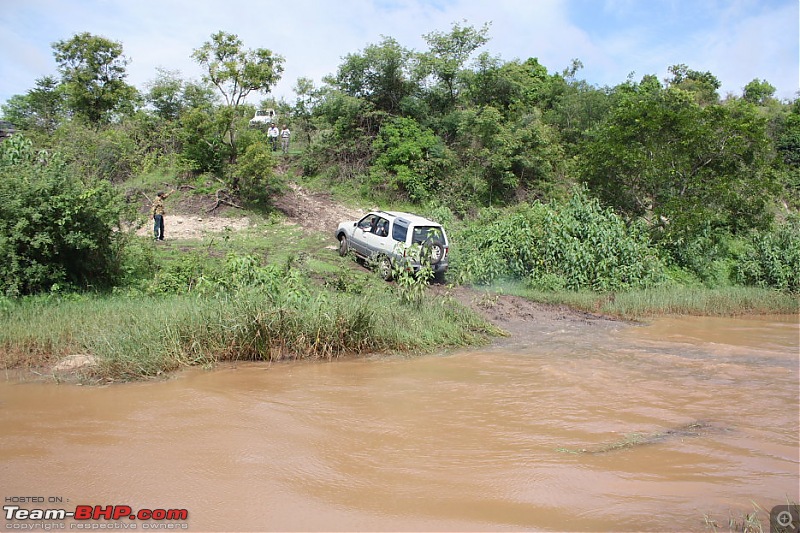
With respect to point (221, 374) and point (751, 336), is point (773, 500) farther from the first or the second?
point (751, 336)

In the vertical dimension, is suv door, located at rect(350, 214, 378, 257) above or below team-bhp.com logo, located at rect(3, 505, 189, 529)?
above

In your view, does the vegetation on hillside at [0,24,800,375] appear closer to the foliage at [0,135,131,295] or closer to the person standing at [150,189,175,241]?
the foliage at [0,135,131,295]

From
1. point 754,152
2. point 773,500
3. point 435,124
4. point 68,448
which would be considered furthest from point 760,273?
point 68,448

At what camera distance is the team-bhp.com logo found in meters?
4.83

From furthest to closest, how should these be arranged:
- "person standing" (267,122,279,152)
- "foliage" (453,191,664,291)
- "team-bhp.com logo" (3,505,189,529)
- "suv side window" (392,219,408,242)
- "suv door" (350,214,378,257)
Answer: "person standing" (267,122,279,152), "foliage" (453,191,664,291), "suv door" (350,214,378,257), "suv side window" (392,219,408,242), "team-bhp.com logo" (3,505,189,529)

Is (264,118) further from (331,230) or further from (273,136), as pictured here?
(331,230)

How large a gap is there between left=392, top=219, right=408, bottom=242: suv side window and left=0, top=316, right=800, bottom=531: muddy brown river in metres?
5.30

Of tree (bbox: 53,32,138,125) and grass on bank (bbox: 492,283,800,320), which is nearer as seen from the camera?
grass on bank (bbox: 492,283,800,320)

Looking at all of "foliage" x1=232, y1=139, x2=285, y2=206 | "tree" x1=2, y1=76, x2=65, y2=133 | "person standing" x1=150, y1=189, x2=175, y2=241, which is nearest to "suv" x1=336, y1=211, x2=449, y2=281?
"person standing" x1=150, y1=189, x2=175, y2=241

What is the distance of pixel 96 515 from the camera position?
16.3 feet

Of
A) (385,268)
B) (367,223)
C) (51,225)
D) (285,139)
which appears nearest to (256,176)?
(367,223)

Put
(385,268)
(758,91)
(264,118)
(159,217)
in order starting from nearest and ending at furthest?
(385,268) < (159,217) < (264,118) < (758,91)

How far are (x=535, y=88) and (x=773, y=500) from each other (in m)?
27.2

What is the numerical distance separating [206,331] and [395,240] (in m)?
6.50
